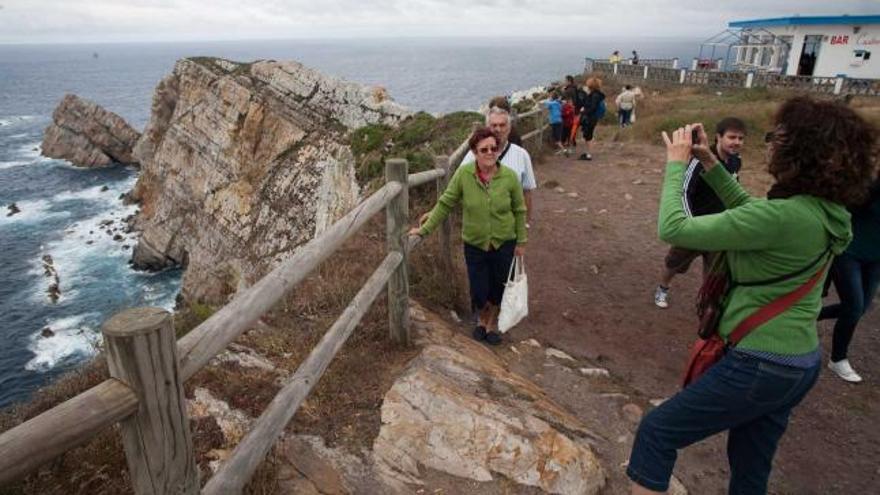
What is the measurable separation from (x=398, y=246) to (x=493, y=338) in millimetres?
1710

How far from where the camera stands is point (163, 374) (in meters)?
1.61

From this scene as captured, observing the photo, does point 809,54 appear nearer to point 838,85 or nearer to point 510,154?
point 838,85

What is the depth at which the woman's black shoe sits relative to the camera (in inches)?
217

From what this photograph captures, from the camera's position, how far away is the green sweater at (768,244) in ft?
7.57

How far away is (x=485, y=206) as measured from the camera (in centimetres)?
478

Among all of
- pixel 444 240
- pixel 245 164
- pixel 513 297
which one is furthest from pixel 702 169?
pixel 245 164

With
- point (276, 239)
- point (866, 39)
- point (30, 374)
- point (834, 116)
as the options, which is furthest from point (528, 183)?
point (866, 39)

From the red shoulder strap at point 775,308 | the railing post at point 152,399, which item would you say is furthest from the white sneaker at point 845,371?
the railing post at point 152,399

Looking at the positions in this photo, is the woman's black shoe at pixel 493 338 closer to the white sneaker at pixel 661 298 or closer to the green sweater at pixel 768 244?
the white sneaker at pixel 661 298

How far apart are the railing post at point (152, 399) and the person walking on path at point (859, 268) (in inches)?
211

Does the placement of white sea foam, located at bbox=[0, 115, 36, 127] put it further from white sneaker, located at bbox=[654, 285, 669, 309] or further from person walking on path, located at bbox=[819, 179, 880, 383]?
person walking on path, located at bbox=[819, 179, 880, 383]

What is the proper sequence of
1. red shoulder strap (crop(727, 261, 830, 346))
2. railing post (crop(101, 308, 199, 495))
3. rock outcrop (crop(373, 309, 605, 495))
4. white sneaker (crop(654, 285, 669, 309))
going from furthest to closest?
white sneaker (crop(654, 285, 669, 309)) → rock outcrop (crop(373, 309, 605, 495)) → red shoulder strap (crop(727, 261, 830, 346)) → railing post (crop(101, 308, 199, 495))

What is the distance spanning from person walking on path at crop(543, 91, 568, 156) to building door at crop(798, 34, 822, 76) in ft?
74.2

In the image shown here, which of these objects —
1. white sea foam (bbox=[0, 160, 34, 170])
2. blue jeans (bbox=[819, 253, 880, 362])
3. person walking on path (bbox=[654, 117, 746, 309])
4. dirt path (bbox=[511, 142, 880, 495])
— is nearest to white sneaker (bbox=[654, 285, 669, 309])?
dirt path (bbox=[511, 142, 880, 495])
